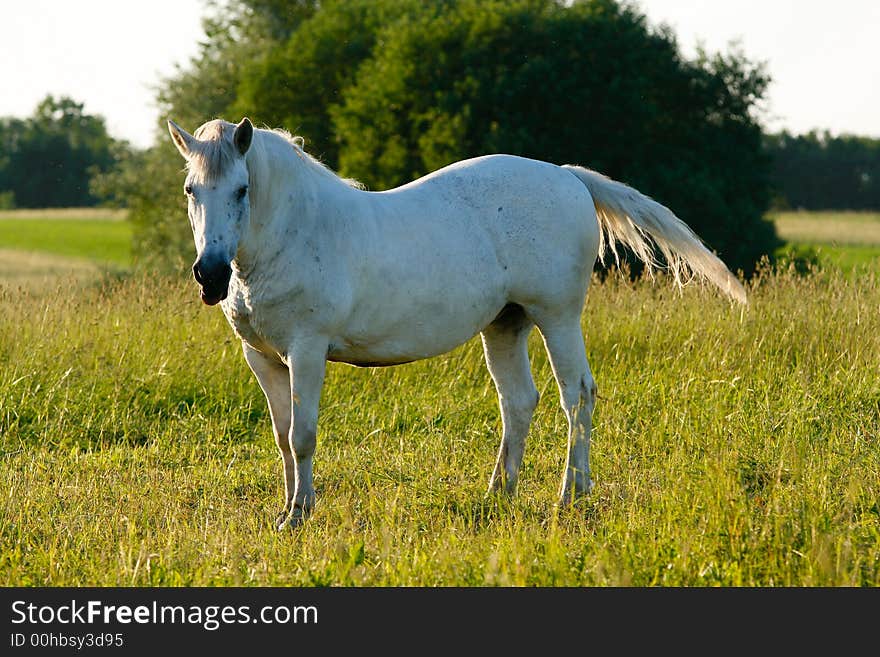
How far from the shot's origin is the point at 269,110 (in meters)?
26.5

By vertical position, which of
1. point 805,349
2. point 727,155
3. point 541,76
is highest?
point 541,76

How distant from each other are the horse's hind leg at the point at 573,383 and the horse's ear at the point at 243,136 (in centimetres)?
202

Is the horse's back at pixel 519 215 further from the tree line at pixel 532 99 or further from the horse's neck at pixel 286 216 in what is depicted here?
the tree line at pixel 532 99

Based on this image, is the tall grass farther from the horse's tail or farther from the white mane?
the white mane

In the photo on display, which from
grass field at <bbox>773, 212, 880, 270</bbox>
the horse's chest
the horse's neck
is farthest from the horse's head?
grass field at <bbox>773, 212, 880, 270</bbox>

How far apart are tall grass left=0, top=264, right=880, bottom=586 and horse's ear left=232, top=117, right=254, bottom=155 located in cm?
181

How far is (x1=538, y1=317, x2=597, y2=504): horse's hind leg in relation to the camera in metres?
5.61

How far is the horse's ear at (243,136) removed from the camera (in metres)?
4.41

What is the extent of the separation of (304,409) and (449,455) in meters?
1.69

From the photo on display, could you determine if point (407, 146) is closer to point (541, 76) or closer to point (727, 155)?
point (541, 76)

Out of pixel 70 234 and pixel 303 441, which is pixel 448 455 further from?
pixel 70 234

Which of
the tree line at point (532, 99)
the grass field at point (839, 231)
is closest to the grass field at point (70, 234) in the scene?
the tree line at point (532, 99)
